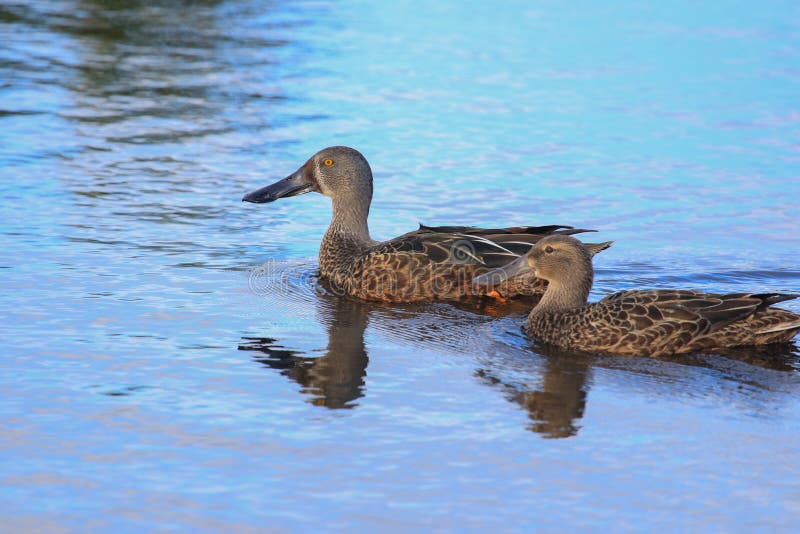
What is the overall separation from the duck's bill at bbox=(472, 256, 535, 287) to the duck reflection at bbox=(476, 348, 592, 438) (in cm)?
89

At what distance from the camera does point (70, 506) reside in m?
5.71

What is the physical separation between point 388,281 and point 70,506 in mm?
4225

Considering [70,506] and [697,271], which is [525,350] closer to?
[697,271]

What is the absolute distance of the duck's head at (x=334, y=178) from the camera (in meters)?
10.6

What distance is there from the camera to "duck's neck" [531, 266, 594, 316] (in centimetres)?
873

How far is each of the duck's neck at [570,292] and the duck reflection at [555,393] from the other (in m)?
0.49

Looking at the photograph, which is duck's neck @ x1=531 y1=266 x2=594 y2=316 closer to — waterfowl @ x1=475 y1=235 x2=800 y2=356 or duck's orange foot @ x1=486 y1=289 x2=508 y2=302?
waterfowl @ x1=475 y1=235 x2=800 y2=356

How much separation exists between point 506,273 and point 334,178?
2142 millimetres

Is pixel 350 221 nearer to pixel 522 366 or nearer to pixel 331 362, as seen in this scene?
pixel 331 362

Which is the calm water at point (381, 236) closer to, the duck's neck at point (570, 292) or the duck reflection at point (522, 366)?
the duck reflection at point (522, 366)

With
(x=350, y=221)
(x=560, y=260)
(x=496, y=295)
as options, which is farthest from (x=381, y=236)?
(x=560, y=260)

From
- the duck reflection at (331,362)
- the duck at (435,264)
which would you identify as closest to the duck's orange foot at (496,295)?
the duck at (435,264)

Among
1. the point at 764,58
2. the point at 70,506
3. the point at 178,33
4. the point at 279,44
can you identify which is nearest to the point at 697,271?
the point at 70,506

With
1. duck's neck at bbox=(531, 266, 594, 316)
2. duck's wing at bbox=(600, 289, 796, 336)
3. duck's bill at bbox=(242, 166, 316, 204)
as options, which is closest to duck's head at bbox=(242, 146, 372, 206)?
duck's bill at bbox=(242, 166, 316, 204)
